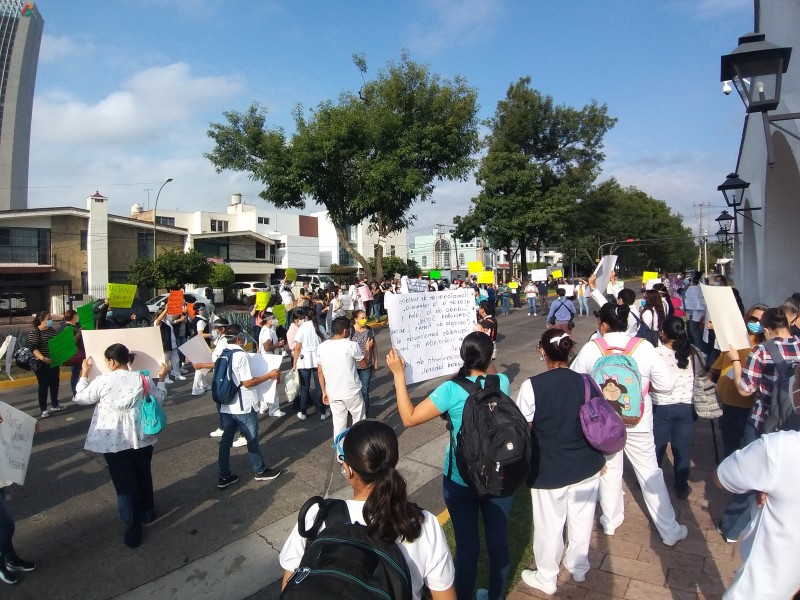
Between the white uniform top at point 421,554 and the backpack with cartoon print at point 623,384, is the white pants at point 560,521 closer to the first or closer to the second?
the backpack with cartoon print at point 623,384

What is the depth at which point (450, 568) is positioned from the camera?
1.95 meters

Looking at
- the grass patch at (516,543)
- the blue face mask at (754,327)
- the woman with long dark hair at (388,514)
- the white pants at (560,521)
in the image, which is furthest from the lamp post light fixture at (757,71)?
the woman with long dark hair at (388,514)

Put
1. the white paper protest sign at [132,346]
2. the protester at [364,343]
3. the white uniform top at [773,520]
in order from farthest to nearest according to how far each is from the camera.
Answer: the protester at [364,343]
the white paper protest sign at [132,346]
the white uniform top at [773,520]

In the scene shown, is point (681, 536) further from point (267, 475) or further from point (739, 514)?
point (267, 475)

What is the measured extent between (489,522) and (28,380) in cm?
1209

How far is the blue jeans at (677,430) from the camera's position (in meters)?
4.31

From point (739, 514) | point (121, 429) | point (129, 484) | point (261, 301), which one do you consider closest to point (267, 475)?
point (129, 484)

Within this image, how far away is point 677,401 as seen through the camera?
169 inches

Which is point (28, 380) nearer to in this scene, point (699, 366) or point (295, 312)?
point (295, 312)

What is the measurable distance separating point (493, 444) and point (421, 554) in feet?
2.51

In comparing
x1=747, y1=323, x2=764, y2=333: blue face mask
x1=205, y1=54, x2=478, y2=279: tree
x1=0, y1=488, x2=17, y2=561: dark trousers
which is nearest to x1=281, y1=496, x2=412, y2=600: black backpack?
x1=0, y1=488, x2=17, y2=561: dark trousers

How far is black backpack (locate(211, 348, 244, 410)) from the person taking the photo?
502 centimetres

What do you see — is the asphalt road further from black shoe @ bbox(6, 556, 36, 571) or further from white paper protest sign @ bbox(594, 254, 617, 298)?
white paper protest sign @ bbox(594, 254, 617, 298)

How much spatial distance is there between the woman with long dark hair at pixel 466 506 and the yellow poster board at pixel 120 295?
723cm
